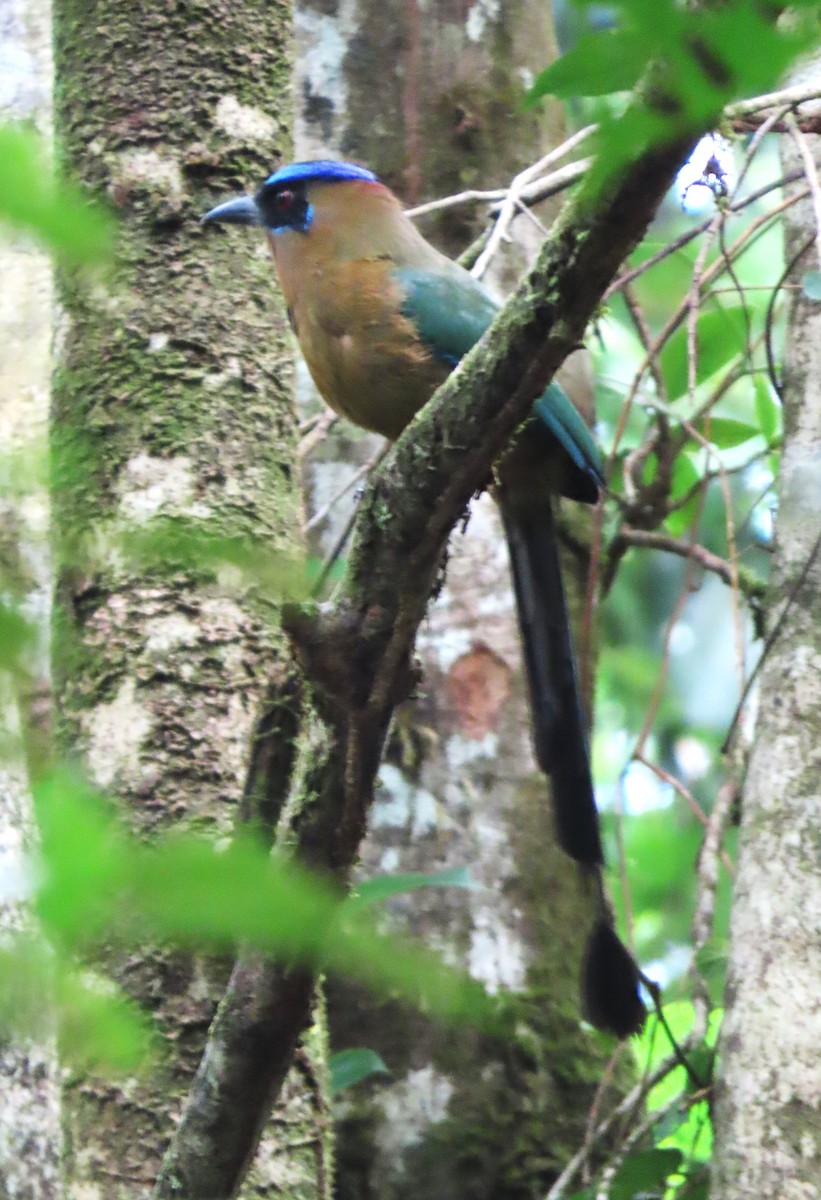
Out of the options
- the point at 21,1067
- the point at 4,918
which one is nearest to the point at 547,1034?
the point at 21,1067

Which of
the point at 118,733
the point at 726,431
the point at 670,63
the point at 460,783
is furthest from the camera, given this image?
the point at 726,431

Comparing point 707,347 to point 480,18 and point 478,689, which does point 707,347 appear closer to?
point 478,689

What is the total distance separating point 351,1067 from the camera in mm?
2408

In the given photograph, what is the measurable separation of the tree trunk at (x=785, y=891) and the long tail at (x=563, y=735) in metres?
0.22

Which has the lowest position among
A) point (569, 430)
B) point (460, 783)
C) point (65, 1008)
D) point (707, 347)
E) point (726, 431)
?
point (65, 1008)

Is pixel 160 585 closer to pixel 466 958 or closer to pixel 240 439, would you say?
pixel 240 439

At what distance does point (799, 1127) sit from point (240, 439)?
4.15ft

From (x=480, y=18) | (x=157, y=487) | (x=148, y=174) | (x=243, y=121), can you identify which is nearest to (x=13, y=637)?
(x=157, y=487)

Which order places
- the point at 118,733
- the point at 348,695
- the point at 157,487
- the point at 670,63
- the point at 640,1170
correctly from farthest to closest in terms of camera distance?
the point at 640,1170, the point at 157,487, the point at 118,733, the point at 348,695, the point at 670,63

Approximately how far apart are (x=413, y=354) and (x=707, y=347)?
0.85m

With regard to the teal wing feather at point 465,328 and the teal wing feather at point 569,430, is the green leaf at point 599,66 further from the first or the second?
the teal wing feather at point 569,430

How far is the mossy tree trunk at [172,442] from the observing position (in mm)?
1884

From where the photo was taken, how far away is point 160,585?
2.08 meters

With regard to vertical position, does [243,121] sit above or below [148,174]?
above
